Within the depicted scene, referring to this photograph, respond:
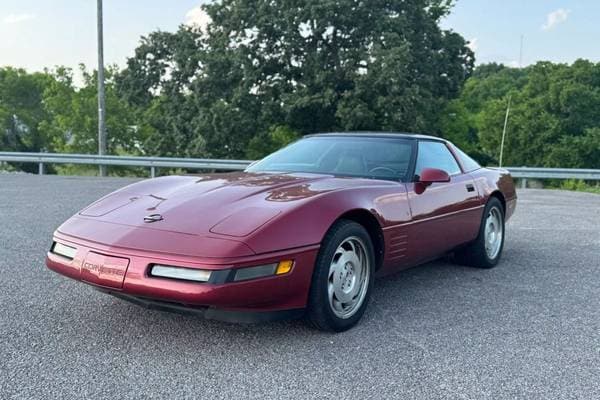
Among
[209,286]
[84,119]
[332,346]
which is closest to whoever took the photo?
[209,286]

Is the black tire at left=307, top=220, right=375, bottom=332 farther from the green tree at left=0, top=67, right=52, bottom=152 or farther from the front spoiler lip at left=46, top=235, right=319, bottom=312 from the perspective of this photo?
the green tree at left=0, top=67, right=52, bottom=152

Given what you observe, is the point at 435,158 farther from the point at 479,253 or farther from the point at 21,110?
A: the point at 21,110

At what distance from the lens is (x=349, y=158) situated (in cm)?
423

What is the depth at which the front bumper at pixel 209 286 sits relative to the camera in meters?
2.70

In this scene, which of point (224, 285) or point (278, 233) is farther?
point (278, 233)

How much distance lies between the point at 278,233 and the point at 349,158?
5.02 ft

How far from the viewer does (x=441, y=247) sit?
430cm

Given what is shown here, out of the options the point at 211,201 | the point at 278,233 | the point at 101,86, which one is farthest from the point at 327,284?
the point at 101,86

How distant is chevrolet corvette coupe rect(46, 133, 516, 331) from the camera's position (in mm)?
2758

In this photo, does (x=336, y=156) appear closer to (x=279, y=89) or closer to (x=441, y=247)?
(x=441, y=247)

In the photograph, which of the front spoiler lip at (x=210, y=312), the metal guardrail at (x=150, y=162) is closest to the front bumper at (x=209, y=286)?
the front spoiler lip at (x=210, y=312)

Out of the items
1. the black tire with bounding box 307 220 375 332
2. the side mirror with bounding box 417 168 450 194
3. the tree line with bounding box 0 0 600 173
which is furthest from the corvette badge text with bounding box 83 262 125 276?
the tree line with bounding box 0 0 600 173

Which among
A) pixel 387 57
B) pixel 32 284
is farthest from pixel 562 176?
pixel 32 284

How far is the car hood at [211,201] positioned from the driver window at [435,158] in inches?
26.6
